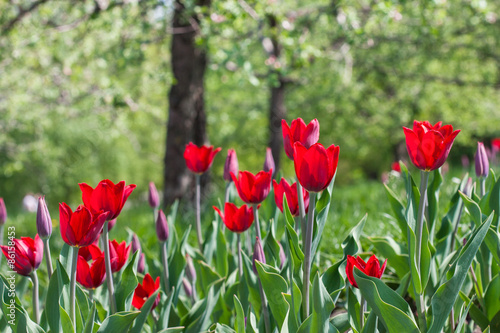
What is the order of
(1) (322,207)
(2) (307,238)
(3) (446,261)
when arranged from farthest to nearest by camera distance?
(3) (446,261), (1) (322,207), (2) (307,238)

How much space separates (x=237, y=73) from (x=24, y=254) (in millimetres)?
4587

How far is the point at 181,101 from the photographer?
18.1ft

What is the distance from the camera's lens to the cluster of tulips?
47.8 inches

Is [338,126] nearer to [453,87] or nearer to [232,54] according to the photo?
[453,87]

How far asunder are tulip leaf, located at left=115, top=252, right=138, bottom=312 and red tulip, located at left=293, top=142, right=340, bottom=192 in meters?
0.62

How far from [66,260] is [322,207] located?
84 centimetres

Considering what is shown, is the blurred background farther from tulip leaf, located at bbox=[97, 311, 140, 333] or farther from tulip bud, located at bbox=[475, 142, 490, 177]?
tulip leaf, located at bbox=[97, 311, 140, 333]

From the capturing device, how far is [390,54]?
365 inches

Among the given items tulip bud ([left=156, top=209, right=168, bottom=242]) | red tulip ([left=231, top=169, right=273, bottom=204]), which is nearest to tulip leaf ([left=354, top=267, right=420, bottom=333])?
red tulip ([left=231, top=169, right=273, bottom=204])

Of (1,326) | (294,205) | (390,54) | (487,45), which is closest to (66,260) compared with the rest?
(1,326)

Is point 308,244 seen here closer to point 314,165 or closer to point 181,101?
point 314,165

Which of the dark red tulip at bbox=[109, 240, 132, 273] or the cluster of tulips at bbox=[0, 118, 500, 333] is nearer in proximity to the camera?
the cluster of tulips at bbox=[0, 118, 500, 333]

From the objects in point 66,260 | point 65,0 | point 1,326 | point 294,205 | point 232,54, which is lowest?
point 1,326

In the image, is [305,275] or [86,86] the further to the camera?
[86,86]
